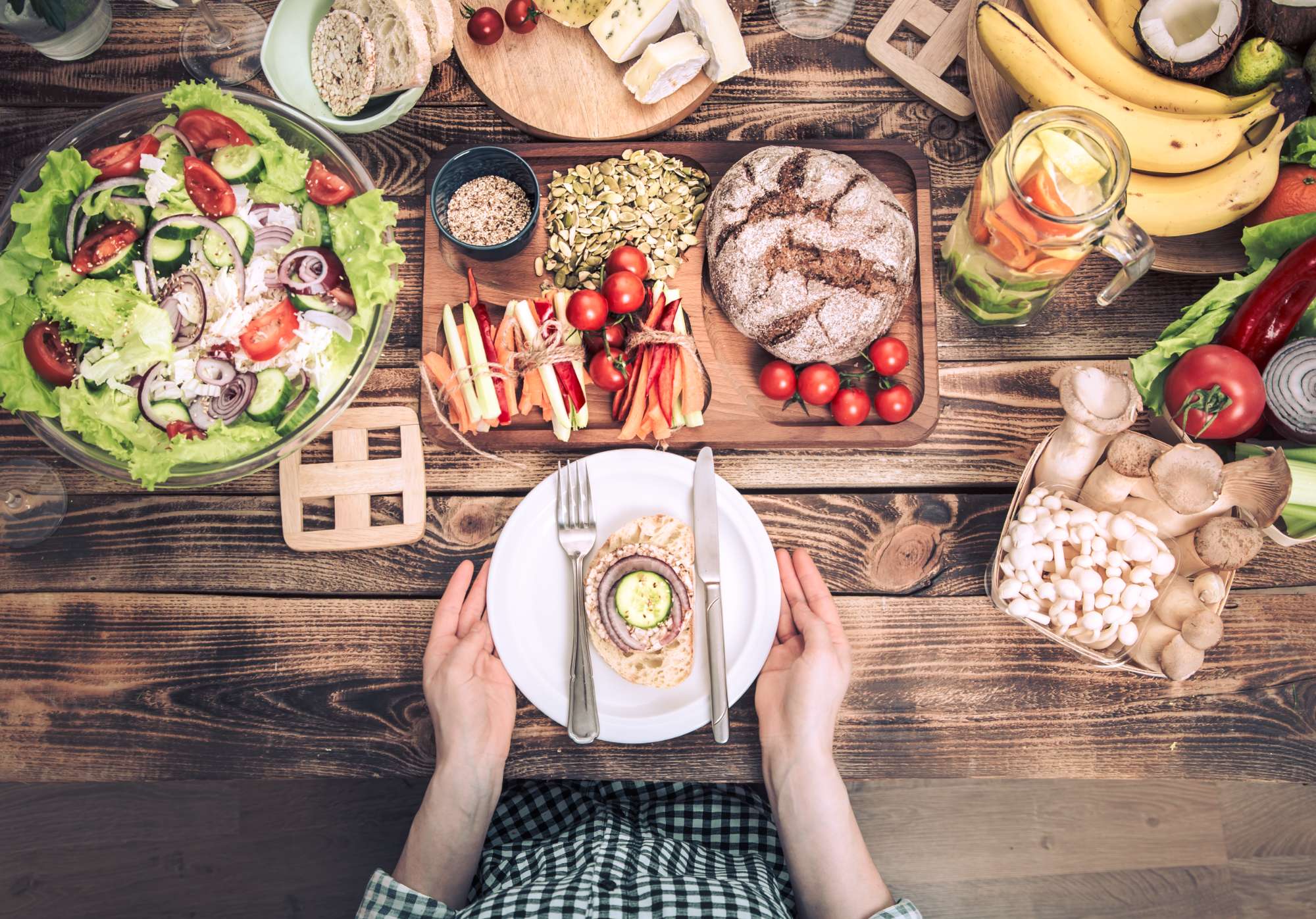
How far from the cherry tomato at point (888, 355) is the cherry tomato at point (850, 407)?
3.0 inches

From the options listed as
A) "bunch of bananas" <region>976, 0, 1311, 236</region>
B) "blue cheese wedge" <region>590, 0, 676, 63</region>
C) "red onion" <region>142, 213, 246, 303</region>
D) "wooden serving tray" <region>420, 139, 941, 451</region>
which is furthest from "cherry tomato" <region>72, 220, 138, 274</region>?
"bunch of bananas" <region>976, 0, 1311, 236</region>

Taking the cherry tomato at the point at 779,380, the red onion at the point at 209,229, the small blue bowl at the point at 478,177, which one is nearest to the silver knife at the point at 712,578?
the cherry tomato at the point at 779,380

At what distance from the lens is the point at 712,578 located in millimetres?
1696

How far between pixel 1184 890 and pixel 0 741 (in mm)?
3424

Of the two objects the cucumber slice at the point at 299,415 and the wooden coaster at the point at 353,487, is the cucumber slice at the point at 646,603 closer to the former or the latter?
the wooden coaster at the point at 353,487

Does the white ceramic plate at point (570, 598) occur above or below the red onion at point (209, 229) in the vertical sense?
below

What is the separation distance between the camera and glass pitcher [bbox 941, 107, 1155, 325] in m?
1.47

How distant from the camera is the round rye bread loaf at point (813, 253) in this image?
5.55ft

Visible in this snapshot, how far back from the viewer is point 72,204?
5.18 ft

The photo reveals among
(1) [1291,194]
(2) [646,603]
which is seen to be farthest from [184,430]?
(1) [1291,194]

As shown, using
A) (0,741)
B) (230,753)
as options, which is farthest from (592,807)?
(0,741)

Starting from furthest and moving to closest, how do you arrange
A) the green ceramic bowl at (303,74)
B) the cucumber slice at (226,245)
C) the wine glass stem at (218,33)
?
the wine glass stem at (218,33)
the green ceramic bowl at (303,74)
the cucumber slice at (226,245)

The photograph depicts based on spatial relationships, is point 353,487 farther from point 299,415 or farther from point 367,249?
point 367,249

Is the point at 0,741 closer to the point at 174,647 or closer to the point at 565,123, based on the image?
the point at 174,647
